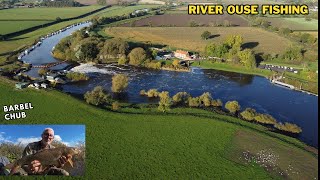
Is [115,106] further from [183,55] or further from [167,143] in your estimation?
[183,55]

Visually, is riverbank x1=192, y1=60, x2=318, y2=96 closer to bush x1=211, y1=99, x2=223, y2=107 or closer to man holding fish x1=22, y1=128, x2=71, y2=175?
bush x1=211, y1=99, x2=223, y2=107

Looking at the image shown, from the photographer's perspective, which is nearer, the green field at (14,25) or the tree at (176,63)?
the tree at (176,63)

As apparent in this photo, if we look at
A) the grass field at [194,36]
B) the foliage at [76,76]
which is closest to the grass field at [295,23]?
the grass field at [194,36]

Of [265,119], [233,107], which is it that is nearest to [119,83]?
[233,107]

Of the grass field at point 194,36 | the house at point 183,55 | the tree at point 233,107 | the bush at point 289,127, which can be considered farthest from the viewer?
the grass field at point 194,36

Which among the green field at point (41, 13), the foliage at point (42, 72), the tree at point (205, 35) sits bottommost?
the foliage at point (42, 72)

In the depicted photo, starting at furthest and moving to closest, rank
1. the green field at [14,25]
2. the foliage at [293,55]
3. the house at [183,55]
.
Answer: the green field at [14,25] < the house at [183,55] < the foliage at [293,55]

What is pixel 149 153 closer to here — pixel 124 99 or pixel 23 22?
pixel 124 99

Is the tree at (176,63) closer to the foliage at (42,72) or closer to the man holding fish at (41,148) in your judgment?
the foliage at (42,72)
